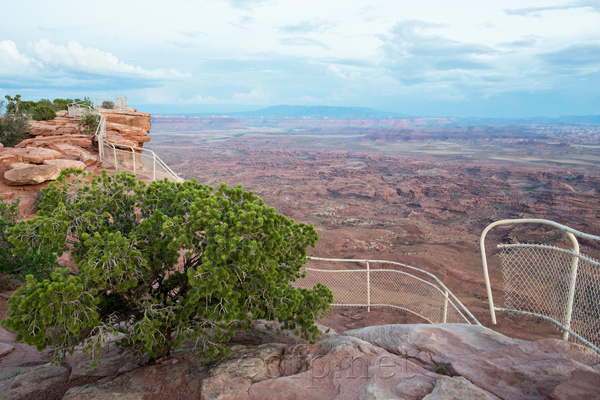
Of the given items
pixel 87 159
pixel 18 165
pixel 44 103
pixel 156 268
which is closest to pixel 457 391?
pixel 156 268

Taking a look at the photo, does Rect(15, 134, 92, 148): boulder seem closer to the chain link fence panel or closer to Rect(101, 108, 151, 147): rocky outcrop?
Rect(101, 108, 151, 147): rocky outcrop

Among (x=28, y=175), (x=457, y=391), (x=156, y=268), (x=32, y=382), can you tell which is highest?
(x=28, y=175)

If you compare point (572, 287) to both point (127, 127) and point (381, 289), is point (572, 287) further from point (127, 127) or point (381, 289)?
point (127, 127)

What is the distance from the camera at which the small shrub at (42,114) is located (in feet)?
73.4

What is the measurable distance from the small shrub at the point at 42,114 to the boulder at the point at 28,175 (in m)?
12.5

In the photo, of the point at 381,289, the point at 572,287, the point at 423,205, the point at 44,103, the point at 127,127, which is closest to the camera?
the point at 572,287

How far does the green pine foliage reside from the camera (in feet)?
14.7

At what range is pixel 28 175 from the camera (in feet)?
39.8

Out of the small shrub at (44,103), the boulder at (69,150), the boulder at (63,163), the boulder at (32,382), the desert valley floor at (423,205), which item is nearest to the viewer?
the boulder at (32,382)

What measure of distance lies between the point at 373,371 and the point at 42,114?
25127mm

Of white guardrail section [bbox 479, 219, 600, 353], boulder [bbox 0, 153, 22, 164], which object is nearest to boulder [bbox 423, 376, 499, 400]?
white guardrail section [bbox 479, 219, 600, 353]

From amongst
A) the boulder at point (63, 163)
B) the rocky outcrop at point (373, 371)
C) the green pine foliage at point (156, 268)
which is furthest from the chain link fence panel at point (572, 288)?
the boulder at point (63, 163)

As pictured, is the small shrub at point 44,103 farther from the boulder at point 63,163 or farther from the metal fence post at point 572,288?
the metal fence post at point 572,288

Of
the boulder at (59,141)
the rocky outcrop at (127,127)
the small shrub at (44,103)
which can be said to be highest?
the small shrub at (44,103)
